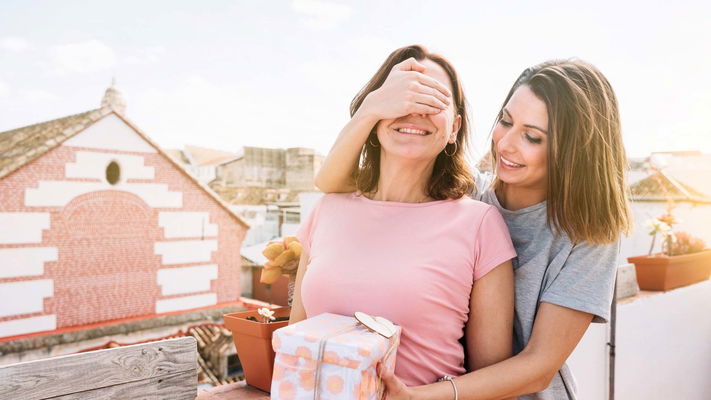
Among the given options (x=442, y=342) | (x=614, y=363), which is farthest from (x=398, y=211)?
(x=614, y=363)

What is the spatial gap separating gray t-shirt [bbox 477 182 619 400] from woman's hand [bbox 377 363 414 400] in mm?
411

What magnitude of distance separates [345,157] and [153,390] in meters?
0.75

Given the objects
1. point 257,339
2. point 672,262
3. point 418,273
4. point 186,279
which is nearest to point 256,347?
point 257,339

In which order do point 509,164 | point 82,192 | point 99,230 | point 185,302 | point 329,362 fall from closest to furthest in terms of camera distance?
point 329,362 → point 509,164 → point 82,192 → point 99,230 → point 185,302

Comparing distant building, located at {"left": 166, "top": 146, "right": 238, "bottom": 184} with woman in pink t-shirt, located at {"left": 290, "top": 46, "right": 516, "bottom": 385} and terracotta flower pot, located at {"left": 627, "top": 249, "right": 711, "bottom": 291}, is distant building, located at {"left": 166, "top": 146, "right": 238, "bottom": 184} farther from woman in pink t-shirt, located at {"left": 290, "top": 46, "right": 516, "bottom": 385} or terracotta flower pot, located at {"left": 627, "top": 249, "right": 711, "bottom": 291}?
woman in pink t-shirt, located at {"left": 290, "top": 46, "right": 516, "bottom": 385}

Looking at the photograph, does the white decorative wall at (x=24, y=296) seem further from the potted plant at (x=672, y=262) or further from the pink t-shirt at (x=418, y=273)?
the pink t-shirt at (x=418, y=273)

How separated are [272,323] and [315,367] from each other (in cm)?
60

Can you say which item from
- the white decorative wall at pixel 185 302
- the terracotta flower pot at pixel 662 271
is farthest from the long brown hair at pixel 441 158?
the white decorative wall at pixel 185 302

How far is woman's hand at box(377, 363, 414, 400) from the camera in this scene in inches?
34.6

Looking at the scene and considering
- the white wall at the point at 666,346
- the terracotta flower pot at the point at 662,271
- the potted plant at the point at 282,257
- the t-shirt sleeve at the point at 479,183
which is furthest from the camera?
the terracotta flower pot at the point at 662,271

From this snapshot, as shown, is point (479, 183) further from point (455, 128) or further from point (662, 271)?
point (662, 271)

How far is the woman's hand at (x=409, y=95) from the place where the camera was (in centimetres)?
116

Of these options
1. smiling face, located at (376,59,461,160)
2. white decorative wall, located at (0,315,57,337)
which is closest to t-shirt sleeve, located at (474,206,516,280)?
smiling face, located at (376,59,461,160)

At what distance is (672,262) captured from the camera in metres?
3.73
